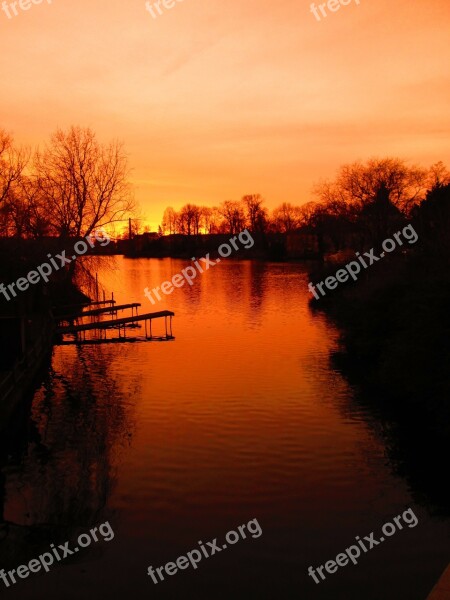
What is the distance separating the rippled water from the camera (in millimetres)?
10297

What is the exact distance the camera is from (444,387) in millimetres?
16203

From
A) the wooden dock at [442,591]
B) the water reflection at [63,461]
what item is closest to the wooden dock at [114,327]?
the water reflection at [63,461]

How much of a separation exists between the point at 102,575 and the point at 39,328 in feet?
65.7

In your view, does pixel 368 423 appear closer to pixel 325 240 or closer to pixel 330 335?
pixel 330 335

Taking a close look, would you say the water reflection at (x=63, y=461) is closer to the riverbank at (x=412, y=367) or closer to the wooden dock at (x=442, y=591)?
the wooden dock at (x=442, y=591)

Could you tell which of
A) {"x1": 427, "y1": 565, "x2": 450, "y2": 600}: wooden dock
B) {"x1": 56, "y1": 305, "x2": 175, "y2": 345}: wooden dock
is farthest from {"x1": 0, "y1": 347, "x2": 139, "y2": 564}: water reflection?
{"x1": 56, "y1": 305, "x2": 175, "y2": 345}: wooden dock

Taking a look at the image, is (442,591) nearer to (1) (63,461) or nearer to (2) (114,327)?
(1) (63,461)

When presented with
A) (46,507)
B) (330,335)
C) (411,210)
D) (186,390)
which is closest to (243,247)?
(411,210)

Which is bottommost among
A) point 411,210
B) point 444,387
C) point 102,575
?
point 102,575

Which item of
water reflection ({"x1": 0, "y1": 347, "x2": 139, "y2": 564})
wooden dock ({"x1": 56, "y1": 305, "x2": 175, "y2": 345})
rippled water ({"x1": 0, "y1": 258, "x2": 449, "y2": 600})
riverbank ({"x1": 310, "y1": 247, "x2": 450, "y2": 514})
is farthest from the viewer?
wooden dock ({"x1": 56, "y1": 305, "x2": 175, "y2": 345})

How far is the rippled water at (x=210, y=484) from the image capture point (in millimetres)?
10297

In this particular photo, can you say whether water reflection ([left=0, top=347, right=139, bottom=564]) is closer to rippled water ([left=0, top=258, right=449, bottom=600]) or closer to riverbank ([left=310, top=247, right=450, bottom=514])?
rippled water ([left=0, top=258, right=449, bottom=600])

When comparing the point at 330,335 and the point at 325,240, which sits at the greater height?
the point at 325,240

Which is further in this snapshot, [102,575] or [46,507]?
[46,507]
